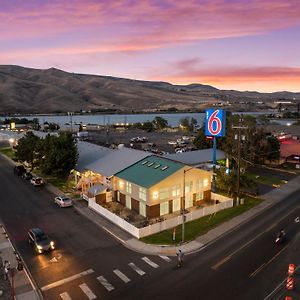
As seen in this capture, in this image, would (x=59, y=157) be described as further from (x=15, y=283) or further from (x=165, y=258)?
(x=165, y=258)

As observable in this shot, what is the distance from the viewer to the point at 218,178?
1935 inches

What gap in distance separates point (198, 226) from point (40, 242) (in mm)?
17040

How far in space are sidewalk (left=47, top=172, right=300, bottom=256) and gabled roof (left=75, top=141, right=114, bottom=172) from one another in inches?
309

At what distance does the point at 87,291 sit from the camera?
2445cm

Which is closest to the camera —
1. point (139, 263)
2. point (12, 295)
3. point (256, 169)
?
point (12, 295)

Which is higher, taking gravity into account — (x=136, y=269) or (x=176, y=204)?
(x=176, y=204)

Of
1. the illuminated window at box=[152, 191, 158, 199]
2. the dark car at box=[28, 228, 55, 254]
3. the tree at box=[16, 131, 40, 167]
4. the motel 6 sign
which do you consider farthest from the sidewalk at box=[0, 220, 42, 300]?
the tree at box=[16, 131, 40, 167]

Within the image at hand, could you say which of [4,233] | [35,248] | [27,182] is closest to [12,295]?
[35,248]

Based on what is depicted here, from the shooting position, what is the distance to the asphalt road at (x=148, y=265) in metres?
24.3

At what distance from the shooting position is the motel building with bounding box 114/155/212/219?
133 ft

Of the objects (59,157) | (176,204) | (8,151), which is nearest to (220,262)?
(176,204)

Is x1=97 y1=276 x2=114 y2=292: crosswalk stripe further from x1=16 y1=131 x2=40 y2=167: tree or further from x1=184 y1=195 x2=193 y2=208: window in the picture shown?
x1=16 y1=131 x2=40 y2=167: tree

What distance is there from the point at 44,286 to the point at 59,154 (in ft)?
103

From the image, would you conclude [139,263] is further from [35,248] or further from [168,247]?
[35,248]
